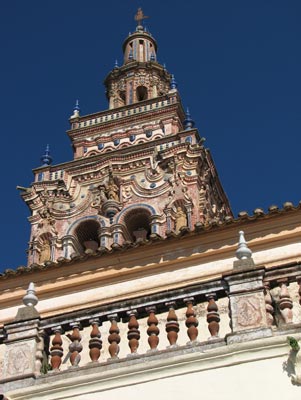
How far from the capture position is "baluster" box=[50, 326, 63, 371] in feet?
28.2

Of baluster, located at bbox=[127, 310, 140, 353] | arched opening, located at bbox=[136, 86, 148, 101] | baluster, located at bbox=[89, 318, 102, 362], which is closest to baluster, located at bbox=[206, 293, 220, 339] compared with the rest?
baluster, located at bbox=[127, 310, 140, 353]

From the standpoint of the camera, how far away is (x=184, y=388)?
7.98 m

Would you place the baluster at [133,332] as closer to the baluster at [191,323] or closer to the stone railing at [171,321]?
the stone railing at [171,321]

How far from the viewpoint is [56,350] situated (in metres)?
8.67

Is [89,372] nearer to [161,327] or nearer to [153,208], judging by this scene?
[161,327]

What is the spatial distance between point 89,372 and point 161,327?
1.81m

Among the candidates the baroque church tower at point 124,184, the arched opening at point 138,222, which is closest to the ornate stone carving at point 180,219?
the baroque church tower at point 124,184

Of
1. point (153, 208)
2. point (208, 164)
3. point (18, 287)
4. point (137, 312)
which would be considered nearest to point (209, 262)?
point (18, 287)

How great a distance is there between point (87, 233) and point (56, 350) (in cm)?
2005

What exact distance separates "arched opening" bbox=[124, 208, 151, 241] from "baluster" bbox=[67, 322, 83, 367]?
746 inches

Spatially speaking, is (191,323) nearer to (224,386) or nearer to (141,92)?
(224,386)

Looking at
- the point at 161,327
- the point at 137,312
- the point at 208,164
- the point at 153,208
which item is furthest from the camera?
the point at 208,164

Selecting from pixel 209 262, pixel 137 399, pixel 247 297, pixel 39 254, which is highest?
pixel 39 254

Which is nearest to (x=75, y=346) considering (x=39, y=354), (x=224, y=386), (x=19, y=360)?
(x=39, y=354)
